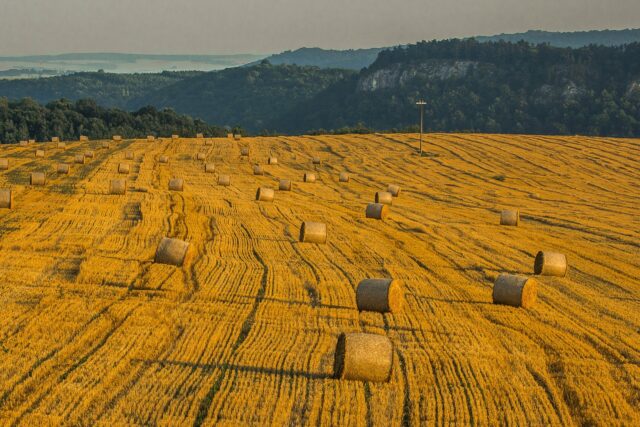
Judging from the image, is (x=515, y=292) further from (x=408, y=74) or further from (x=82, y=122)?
(x=408, y=74)

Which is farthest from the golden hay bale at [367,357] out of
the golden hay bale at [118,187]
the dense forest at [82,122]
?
the dense forest at [82,122]

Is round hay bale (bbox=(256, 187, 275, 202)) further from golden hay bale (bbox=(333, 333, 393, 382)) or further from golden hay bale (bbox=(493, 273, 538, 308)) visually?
golden hay bale (bbox=(333, 333, 393, 382))

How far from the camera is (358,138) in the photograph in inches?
2741

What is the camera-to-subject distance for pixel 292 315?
15406 mm

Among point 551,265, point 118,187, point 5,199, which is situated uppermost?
point 551,265

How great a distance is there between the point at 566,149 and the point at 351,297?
47030 millimetres

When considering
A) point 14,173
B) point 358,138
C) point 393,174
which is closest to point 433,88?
point 358,138

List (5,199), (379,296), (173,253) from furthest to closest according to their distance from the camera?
1. (5,199)
2. (173,253)
3. (379,296)

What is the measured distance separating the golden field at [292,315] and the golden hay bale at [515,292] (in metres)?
0.19

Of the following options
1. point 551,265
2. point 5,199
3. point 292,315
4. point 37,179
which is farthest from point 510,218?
point 37,179

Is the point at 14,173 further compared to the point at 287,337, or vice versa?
the point at 14,173

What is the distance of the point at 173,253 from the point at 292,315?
183 inches

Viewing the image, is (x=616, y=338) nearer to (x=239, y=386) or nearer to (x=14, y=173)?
(x=239, y=386)

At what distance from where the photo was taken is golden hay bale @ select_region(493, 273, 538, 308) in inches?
650
